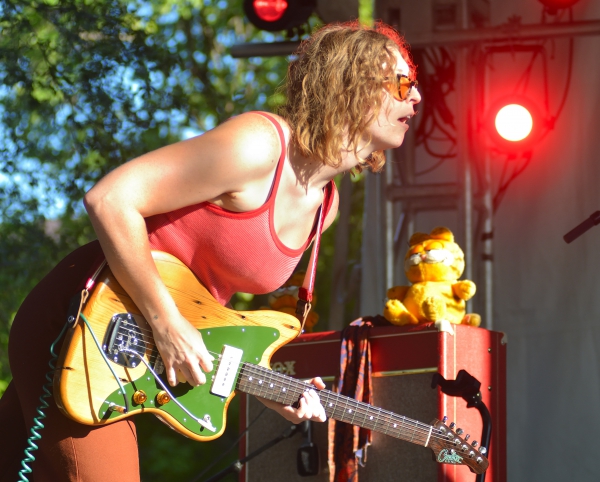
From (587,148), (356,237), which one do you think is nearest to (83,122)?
(587,148)

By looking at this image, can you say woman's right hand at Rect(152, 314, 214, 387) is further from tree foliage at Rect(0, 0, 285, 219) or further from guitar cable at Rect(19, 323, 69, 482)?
tree foliage at Rect(0, 0, 285, 219)

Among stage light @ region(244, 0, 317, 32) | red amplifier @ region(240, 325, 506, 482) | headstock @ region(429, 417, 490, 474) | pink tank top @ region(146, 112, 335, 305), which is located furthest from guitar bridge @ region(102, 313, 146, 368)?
stage light @ region(244, 0, 317, 32)

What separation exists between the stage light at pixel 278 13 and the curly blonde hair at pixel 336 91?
2.10 metres

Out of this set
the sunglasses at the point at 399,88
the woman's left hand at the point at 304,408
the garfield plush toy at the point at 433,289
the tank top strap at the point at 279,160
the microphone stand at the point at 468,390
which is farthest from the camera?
the garfield plush toy at the point at 433,289

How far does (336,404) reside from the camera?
106 inches

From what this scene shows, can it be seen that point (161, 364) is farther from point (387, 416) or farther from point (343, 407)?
point (387, 416)

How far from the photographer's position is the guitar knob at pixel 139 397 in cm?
209

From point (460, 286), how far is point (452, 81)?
1773 mm

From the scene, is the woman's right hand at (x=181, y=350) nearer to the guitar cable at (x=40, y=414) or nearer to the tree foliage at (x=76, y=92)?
the guitar cable at (x=40, y=414)

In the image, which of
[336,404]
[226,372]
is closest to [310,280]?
[336,404]

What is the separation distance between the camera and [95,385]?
201 cm

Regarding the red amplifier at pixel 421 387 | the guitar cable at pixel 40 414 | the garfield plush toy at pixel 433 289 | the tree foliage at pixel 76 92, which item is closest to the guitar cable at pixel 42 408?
the guitar cable at pixel 40 414

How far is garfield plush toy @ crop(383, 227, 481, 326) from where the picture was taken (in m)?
3.42

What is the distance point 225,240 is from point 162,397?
0.44 m
